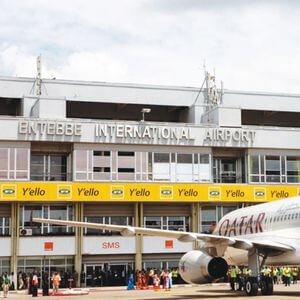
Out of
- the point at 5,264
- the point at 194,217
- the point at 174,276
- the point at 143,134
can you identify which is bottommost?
the point at 174,276

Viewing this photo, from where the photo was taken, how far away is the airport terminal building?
46.5 metres

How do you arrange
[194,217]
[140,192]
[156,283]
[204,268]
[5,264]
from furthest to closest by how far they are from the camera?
1. [194,217]
2. [140,192]
3. [5,264]
4. [156,283]
5. [204,268]

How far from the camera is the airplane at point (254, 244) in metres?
27.7

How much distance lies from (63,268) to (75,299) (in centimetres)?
1645

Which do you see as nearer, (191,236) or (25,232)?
(191,236)

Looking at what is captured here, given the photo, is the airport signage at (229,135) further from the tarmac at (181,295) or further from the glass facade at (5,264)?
the glass facade at (5,264)

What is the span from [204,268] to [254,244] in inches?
97.9

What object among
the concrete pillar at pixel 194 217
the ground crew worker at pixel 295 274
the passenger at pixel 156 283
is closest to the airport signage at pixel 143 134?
the concrete pillar at pixel 194 217

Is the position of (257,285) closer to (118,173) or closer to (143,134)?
(118,173)

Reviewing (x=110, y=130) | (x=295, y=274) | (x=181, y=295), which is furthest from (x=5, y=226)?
(x=295, y=274)

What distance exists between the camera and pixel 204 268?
28.9m

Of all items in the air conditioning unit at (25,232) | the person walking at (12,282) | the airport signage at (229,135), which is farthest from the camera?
the airport signage at (229,135)

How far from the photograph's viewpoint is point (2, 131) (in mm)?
46250

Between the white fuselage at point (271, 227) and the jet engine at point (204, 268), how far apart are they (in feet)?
6.61
